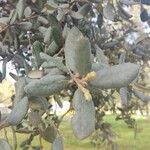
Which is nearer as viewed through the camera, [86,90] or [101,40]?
[86,90]

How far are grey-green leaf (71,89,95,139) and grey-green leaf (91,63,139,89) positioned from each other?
0.03 meters

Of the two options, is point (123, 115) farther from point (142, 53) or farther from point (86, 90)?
point (86, 90)

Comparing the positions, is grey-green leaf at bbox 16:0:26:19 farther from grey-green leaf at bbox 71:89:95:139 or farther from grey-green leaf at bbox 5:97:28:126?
grey-green leaf at bbox 71:89:95:139

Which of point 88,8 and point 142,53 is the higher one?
point 88,8

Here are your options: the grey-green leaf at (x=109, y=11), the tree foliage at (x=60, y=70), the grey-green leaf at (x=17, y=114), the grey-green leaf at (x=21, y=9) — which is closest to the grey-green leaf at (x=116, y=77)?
the tree foliage at (x=60, y=70)

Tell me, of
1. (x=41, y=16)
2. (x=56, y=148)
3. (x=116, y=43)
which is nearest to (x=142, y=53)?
(x=116, y=43)

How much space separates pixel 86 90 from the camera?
30.4 inches

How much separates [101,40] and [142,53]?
18cm

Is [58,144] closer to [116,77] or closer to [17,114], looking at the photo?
[17,114]

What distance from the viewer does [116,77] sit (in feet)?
2.55

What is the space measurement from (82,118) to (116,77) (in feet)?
0.28

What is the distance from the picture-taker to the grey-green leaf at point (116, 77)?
0.78 m

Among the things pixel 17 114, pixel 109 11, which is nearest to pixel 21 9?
pixel 109 11

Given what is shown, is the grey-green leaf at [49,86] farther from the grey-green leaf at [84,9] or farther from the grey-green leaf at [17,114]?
the grey-green leaf at [84,9]
